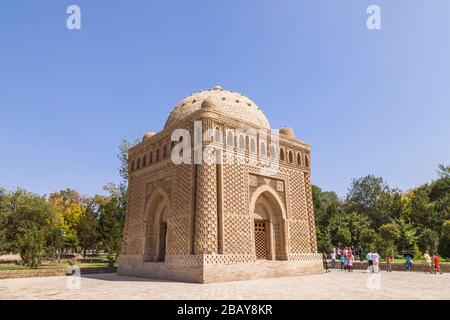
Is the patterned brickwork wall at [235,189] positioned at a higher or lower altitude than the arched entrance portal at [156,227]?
higher

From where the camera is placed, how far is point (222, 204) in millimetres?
13180

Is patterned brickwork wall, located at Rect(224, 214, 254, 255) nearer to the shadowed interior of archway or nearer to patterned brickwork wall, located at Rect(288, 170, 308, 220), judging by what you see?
the shadowed interior of archway

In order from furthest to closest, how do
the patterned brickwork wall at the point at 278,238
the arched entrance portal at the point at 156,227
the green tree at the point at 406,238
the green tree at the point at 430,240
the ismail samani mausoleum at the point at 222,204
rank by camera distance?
the green tree at the point at 406,238
the green tree at the point at 430,240
the arched entrance portal at the point at 156,227
the patterned brickwork wall at the point at 278,238
the ismail samani mausoleum at the point at 222,204

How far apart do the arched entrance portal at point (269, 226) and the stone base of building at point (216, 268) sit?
0.72 meters

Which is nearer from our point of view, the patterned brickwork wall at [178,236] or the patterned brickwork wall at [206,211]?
the patterned brickwork wall at [206,211]

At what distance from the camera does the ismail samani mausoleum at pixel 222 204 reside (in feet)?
41.9

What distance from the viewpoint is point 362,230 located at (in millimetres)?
35406

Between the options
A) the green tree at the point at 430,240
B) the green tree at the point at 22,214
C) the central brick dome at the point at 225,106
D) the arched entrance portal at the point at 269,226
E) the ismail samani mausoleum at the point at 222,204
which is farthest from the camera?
the green tree at the point at 22,214

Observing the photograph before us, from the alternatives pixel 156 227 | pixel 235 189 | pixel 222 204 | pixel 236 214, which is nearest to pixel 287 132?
pixel 235 189

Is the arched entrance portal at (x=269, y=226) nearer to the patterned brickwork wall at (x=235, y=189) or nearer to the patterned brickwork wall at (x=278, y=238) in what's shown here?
the patterned brickwork wall at (x=278, y=238)

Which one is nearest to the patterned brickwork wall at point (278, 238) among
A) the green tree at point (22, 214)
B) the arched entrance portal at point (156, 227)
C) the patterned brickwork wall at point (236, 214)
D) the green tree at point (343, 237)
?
the patterned brickwork wall at point (236, 214)

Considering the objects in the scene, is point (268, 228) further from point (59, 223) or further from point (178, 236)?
point (59, 223)
